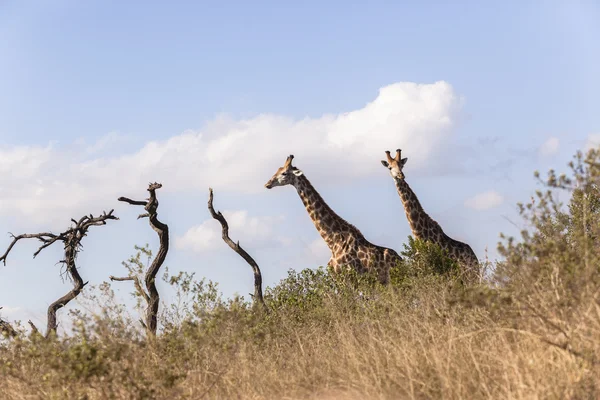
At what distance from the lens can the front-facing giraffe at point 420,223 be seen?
17.9 meters

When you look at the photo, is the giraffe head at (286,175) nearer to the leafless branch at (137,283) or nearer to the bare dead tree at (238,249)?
the bare dead tree at (238,249)

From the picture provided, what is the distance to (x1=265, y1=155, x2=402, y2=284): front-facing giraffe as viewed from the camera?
1669 cm

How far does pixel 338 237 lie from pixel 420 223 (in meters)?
2.20

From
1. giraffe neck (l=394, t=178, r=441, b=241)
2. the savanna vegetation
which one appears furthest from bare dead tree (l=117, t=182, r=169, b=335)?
giraffe neck (l=394, t=178, r=441, b=241)

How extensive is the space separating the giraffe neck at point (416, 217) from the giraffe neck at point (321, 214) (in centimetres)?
153

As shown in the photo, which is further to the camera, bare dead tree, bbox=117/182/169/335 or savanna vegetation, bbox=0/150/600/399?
bare dead tree, bbox=117/182/169/335

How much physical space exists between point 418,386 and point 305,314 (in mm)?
6720

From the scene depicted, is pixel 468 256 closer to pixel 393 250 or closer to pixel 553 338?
pixel 393 250

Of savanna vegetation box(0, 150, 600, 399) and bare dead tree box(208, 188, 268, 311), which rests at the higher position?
bare dead tree box(208, 188, 268, 311)

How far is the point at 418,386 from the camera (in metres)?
7.30

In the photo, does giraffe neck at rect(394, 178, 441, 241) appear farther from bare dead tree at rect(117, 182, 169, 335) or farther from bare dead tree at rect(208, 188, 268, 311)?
bare dead tree at rect(117, 182, 169, 335)

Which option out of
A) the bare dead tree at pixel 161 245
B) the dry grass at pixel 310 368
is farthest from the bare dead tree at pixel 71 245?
the dry grass at pixel 310 368

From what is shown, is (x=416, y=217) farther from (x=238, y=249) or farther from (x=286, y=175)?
(x=238, y=249)

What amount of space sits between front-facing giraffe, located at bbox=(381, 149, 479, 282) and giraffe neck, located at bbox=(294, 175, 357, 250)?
159 cm
